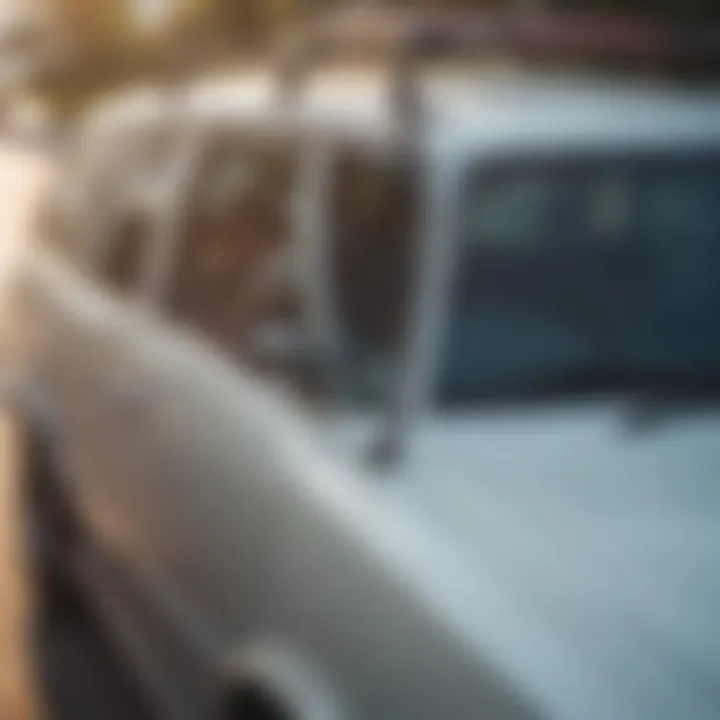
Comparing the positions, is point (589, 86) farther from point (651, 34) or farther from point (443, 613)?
point (443, 613)

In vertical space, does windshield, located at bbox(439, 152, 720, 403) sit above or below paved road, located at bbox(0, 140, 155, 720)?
above

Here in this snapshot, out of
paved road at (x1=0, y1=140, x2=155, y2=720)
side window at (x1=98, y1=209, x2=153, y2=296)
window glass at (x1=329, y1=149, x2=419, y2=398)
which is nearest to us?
window glass at (x1=329, y1=149, x2=419, y2=398)

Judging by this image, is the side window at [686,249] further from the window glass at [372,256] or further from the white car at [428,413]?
the window glass at [372,256]

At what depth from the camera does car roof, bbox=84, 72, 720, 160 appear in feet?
10.7

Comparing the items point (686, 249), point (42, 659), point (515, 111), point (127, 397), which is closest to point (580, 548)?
point (686, 249)

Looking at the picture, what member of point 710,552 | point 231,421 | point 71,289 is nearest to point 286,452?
point 231,421

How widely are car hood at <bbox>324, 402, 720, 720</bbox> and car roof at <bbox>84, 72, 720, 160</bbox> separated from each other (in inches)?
22.2

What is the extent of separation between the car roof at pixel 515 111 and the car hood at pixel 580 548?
22.2 inches

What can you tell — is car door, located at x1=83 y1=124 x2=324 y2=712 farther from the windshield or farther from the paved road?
the paved road

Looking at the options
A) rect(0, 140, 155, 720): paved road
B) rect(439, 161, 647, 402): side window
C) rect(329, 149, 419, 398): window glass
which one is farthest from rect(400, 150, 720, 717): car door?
rect(0, 140, 155, 720): paved road

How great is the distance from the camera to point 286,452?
3104 mm

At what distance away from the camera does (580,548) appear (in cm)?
262

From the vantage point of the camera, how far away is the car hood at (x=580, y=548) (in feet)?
7.59

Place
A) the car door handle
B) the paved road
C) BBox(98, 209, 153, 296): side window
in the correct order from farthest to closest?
the paved road → BBox(98, 209, 153, 296): side window → the car door handle
